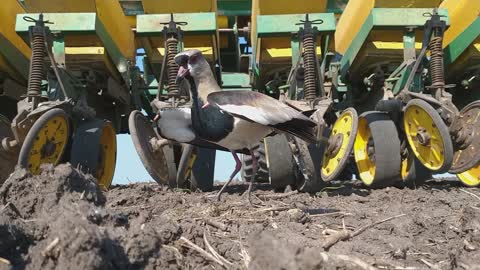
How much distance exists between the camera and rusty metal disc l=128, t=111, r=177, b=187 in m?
5.28

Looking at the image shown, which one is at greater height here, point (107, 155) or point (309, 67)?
point (309, 67)

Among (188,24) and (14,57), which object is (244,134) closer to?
(188,24)

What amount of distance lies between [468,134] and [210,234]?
3.00 meters

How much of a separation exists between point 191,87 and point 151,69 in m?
2.59

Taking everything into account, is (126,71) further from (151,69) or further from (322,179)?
A: (322,179)

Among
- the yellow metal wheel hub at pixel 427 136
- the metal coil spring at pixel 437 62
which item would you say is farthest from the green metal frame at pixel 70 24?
the metal coil spring at pixel 437 62

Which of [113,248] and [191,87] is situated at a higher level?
[191,87]

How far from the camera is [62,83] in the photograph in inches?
208

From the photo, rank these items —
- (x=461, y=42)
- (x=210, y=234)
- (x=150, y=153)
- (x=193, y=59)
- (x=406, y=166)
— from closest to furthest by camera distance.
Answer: (x=210, y=234), (x=193, y=59), (x=150, y=153), (x=406, y=166), (x=461, y=42)

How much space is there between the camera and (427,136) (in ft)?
16.6

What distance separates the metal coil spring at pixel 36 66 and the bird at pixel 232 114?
1.54 meters

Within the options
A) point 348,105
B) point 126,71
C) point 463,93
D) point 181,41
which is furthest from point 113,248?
point 463,93

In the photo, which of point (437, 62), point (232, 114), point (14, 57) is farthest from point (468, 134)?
point (14, 57)

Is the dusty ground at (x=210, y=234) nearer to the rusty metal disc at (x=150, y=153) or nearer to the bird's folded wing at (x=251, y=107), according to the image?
the bird's folded wing at (x=251, y=107)
